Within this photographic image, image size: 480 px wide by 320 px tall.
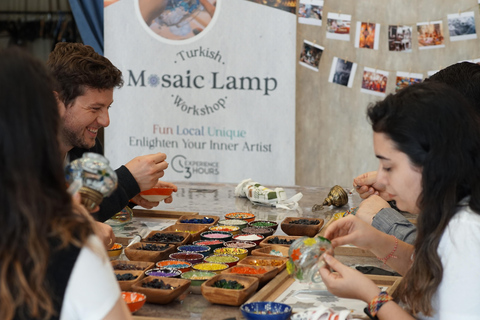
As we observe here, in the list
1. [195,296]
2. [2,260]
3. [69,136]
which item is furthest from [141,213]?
[2,260]

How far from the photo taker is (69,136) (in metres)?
2.69

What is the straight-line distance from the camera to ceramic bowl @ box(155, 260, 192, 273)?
1841 millimetres

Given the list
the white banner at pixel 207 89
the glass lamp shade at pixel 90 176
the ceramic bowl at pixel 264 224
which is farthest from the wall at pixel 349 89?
the glass lamp shade at pixel 90 176

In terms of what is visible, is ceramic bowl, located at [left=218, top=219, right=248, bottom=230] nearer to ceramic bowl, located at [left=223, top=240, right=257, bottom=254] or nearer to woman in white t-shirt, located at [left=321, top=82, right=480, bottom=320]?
ceramic bowl, located at [left=223, top=240, right=257, bottom=254]

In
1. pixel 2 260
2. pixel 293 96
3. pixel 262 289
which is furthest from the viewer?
pixel 293 96

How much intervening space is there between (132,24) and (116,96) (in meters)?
0.53

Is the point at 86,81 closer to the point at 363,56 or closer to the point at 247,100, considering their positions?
the point at 247,100

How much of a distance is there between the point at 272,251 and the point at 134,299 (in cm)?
57

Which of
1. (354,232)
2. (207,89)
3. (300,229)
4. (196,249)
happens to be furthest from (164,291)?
(207,89)

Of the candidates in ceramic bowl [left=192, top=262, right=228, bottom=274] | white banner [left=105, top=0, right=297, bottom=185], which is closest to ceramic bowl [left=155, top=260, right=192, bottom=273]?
ceramic bowl [left=192, top=262, right=228, bottom=274]

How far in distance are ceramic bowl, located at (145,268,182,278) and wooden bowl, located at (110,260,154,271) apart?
0.04 metres

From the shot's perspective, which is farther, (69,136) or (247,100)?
(247,100)

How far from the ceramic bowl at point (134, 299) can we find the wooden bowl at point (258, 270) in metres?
0.29

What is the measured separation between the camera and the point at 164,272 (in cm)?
180
